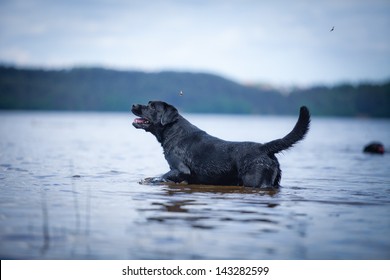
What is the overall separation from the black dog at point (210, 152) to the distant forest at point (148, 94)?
8519 centimetres

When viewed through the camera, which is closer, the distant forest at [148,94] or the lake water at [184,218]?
the lake water at [184,218]

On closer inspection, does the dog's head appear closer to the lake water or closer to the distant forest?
the lake water

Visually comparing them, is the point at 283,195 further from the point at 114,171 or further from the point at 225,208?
the point at 114,171

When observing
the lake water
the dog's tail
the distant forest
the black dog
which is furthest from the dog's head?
the distant forest

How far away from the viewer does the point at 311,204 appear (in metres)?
8.94

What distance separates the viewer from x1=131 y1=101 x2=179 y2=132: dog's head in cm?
1167

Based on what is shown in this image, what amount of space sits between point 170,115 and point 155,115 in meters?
0.31

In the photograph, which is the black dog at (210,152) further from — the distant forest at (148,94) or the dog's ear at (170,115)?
the distant forest at (148,94)

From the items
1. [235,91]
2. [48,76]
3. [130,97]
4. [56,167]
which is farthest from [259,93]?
[56,167]

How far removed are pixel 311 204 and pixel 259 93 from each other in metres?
125

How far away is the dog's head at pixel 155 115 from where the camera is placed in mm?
11672

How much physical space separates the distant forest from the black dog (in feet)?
279

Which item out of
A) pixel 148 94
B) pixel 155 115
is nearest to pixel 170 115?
pixel 155 115

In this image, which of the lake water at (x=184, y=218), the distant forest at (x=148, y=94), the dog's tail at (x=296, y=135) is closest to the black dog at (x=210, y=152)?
the dog's tail at (x=296, y=135)
